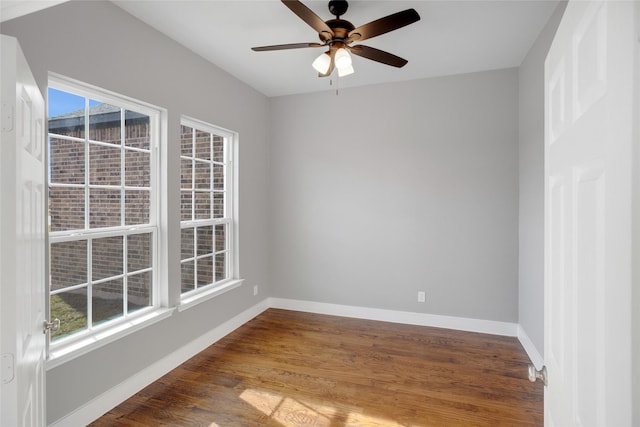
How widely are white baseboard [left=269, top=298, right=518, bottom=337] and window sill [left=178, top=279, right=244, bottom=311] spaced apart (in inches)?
35.4

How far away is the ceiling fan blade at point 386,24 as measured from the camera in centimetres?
189

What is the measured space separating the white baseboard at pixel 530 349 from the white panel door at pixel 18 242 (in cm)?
324

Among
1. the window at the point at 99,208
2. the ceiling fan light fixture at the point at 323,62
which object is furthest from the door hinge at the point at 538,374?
the window at the point at 99,208

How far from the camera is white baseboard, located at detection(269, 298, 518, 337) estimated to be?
3500 mm

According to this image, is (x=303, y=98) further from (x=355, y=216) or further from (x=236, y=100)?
(x=355, y=216)

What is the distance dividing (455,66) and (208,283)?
133 inches

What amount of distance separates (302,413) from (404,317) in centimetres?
196

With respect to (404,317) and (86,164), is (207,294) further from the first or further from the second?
(404,317)

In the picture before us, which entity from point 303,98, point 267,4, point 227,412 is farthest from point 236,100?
point 227,412

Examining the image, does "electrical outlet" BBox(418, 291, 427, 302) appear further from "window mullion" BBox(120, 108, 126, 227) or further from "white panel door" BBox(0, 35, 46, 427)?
"white panel door" BBox(0, 35, 46, 427)

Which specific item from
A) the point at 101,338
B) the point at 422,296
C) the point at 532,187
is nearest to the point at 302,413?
the point at 101,338

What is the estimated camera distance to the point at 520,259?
3348 millimetres

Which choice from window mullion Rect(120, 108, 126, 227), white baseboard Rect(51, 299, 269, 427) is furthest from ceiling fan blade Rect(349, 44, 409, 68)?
white baseboard Rect(51, 299, 269, 427)

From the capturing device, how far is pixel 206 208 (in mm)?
3383
